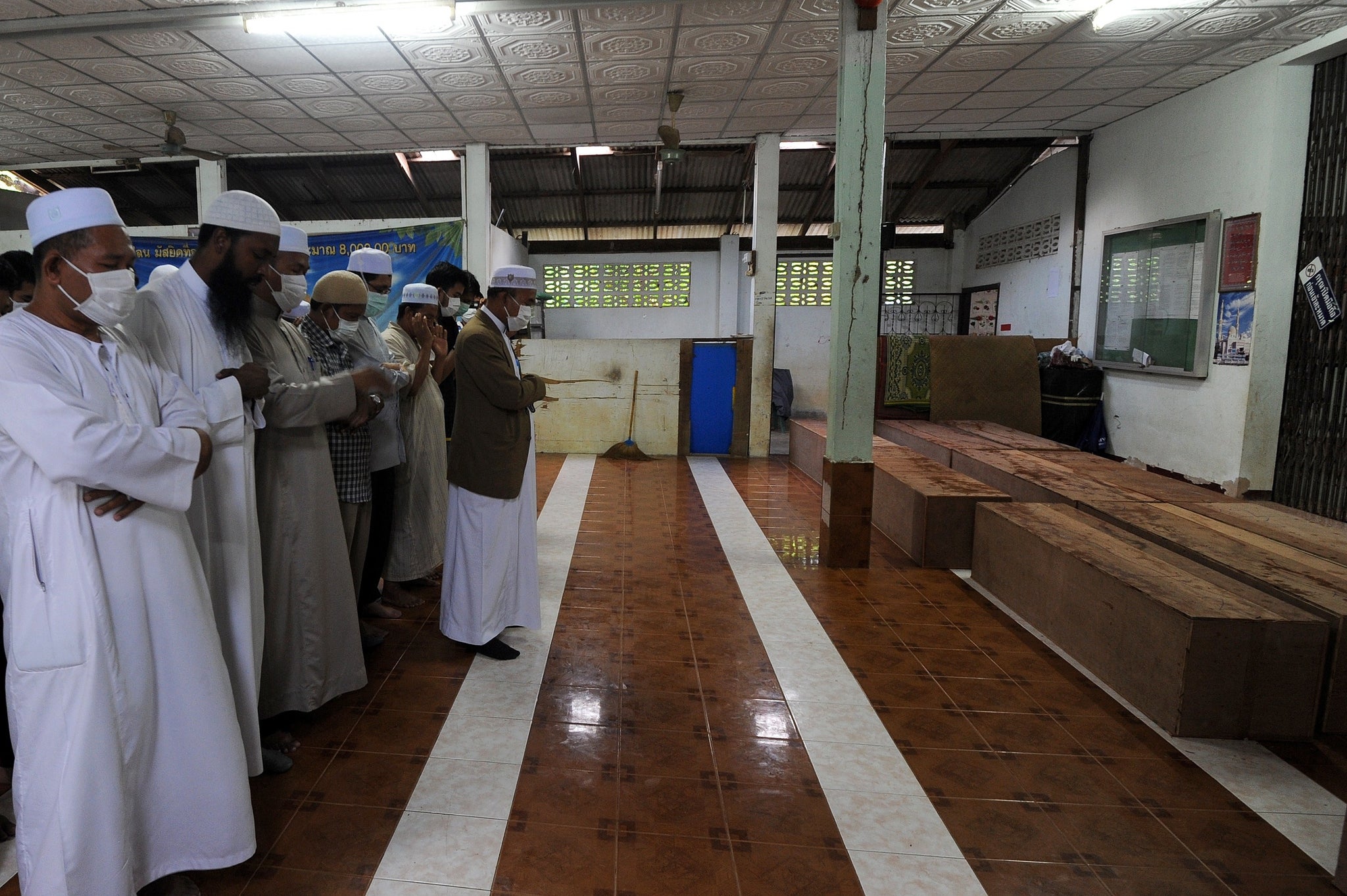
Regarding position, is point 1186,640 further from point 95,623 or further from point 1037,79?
point 1037,79

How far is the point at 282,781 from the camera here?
80.4 inches

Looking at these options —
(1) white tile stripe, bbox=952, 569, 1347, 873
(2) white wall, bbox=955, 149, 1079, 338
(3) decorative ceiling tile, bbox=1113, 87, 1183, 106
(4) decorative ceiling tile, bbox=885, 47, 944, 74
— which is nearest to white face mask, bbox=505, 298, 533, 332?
(1) white tile stripe, bbox=952, 569, 1347, 873

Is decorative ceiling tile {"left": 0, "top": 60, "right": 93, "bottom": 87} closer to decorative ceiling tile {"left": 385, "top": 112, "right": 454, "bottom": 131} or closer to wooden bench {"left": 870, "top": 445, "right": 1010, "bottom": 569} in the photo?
decorative ceiling tile {"left": 385, "top": 112, "right": 454, "bottom": 131}

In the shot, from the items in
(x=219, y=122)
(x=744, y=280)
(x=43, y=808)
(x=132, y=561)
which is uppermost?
(x=219, y=122)

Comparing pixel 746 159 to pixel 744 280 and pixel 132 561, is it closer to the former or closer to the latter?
pixel 744 280

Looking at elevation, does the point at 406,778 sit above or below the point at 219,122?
below

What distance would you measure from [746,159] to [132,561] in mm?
9050

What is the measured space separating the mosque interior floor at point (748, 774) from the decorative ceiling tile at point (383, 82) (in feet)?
14.6

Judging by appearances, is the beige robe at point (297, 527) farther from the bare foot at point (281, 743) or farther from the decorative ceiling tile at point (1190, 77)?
the decorative ceiling tile at point (1190, 77)

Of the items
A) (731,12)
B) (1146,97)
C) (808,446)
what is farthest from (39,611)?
(1146,97)

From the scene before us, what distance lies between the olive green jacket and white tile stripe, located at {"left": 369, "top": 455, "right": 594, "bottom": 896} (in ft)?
2.18

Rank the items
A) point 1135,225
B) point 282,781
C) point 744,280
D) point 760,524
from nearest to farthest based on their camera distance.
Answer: point 282,781, point 760,524, point 1135,225, point 744,280

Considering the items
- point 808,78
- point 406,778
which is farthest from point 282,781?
point 808,78

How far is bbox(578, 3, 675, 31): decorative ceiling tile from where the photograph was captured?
4598mm
